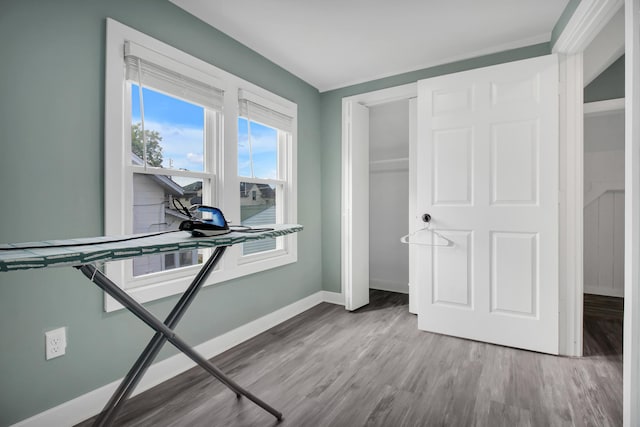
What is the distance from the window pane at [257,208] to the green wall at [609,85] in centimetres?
384

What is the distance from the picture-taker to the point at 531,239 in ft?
7.95

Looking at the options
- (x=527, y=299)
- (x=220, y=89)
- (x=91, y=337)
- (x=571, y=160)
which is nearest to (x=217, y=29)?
(x=220, y=89)

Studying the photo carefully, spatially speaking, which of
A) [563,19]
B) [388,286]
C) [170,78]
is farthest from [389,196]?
[170,78]

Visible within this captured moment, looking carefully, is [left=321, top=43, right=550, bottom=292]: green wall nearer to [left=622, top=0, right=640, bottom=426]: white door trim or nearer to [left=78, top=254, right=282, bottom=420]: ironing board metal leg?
[left=78, top=254, right=282, bottom=420]: ironing board metal leg

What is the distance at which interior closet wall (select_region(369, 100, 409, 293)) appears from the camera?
4.11 meters

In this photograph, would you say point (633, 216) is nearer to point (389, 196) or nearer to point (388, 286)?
point (389, 196)

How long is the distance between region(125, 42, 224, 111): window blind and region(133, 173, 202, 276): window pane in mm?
576

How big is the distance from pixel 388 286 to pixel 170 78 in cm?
348

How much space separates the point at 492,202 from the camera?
8.35 ft

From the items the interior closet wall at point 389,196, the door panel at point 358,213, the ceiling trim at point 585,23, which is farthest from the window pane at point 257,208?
the ceiling trim at point 585,23

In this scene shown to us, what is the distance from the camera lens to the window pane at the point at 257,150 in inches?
108

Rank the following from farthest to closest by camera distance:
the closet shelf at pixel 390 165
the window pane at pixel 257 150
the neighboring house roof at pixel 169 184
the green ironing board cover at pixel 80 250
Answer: the closet shelf at pixel 390 165
the window pane at pixel 257 150
the neighboring house roof at pixel 169 184
the green ironing board cover at pixel 80 250

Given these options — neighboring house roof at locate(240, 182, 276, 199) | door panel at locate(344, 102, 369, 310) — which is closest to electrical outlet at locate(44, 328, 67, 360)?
neighboring house roof at locate(240, 182, 276, 199)

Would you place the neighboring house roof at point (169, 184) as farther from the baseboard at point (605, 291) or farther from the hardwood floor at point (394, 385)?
the baseboard at point (605, 291)
